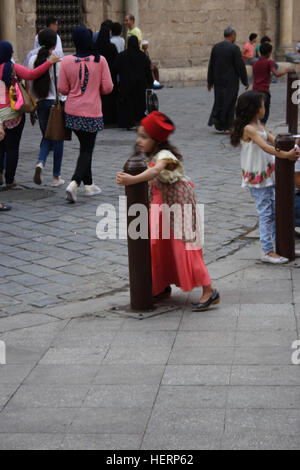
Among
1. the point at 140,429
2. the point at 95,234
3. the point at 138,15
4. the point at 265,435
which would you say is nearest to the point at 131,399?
the point at 140,429

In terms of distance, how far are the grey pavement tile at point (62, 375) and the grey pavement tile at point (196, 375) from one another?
0.42 metres

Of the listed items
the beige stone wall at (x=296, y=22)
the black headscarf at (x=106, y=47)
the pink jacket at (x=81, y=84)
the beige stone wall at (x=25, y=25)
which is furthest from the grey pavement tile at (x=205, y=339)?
the beige stone wall at (x=296, y=22)

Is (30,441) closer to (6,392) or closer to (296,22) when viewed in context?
(6,392)

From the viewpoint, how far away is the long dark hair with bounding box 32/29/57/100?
32.6 feet

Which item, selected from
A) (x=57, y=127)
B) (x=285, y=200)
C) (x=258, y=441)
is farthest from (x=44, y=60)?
(x=258, y=441)

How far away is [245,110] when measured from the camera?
6648 millimetres

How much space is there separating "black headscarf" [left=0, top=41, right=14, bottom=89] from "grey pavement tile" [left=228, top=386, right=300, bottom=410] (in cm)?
599

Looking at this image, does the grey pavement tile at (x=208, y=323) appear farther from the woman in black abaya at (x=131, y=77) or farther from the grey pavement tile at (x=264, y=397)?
the woman in black abaya at (x=131, y=77)

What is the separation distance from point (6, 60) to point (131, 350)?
5.31m

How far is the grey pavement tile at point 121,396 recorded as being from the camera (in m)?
4.21

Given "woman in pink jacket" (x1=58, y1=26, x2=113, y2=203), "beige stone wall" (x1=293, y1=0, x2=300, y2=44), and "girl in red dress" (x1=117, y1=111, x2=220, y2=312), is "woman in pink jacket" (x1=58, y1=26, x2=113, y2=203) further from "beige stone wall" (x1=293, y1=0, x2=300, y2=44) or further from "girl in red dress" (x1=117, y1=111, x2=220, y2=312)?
"beige stone wall" (x1=293, y1=0, x2=300, y2=44)

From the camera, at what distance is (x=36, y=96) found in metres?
10.1

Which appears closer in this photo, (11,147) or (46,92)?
(11,147)

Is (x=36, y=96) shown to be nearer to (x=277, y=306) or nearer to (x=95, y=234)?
(x=95, y=234)
